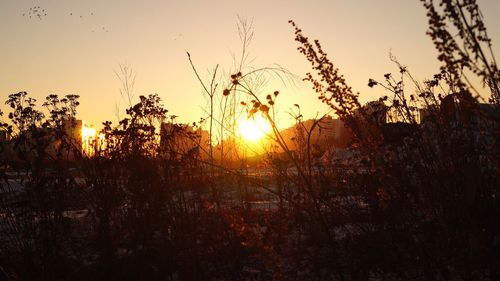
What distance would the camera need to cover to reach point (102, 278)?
3.61 meters

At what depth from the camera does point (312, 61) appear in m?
2.64

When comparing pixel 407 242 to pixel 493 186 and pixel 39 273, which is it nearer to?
pixel 493 186

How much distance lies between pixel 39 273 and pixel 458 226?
3118 millimetres

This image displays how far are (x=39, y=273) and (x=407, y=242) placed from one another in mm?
2830

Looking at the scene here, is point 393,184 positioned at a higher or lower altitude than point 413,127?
lower

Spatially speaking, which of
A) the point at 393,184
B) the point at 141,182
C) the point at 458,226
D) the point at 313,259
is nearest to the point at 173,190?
the point at 141,182

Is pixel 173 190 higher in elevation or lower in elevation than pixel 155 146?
lower

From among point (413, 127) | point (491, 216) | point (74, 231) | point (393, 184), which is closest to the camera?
point (491, 216)

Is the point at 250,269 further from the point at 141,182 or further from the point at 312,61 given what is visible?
the point at 312,61

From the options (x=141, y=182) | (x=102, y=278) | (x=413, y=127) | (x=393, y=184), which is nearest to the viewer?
(x=393, y=184)

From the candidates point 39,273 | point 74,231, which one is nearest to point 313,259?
point 39,273

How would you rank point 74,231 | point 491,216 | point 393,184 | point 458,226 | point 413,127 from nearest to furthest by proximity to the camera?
point 458,226
point 491,216
point 393,184
point 413,127
point 74,231

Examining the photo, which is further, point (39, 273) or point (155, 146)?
point (155, 146)

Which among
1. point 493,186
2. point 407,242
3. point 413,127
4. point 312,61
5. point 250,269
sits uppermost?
point 312,61
